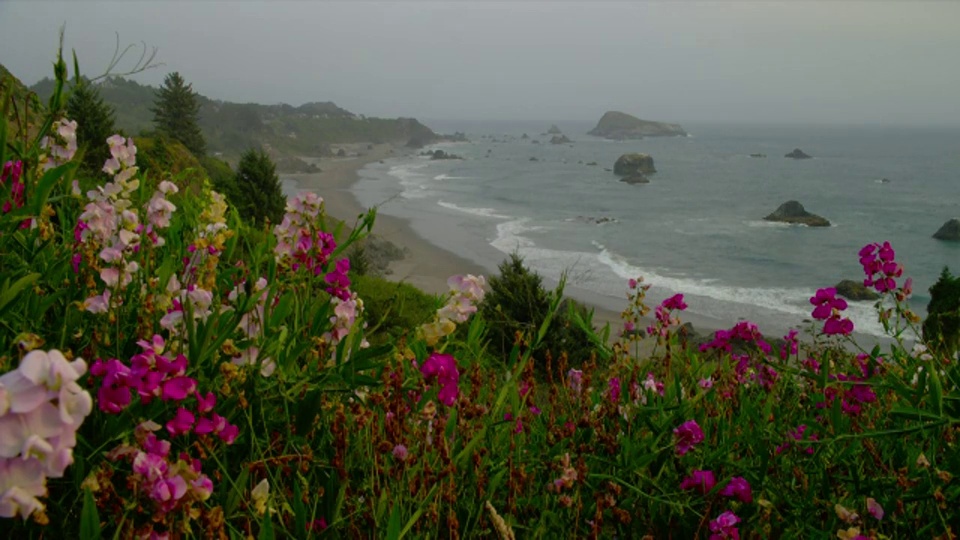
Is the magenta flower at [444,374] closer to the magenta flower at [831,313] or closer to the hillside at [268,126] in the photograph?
the magenta flower at [831,313]

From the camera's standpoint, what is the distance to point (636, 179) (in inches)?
2660

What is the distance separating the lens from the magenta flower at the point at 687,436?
189 centimetres

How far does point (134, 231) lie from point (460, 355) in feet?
3.68

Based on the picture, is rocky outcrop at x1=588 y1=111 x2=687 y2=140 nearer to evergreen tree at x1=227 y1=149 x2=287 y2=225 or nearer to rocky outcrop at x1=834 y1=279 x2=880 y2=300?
rocky outcrop at x1=834 y1=279 x2=880 y2=300

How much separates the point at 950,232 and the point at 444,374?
45744 millimetres

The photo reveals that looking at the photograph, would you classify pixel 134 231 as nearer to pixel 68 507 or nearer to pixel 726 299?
pixel 68 507

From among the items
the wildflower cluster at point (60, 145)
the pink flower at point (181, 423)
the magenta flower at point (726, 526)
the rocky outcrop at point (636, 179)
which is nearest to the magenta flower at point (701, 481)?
the magenta flower at point (726, 526)

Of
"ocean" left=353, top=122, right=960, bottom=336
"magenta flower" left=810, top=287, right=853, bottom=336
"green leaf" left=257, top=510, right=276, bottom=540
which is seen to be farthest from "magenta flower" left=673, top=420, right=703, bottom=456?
"ocean" left=353, top=122, right=960, bottom=336

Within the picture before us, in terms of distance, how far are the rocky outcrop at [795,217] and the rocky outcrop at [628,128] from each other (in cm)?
10971

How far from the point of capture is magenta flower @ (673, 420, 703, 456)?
6.22ft

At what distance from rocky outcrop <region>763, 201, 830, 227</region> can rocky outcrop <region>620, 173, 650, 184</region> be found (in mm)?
21027

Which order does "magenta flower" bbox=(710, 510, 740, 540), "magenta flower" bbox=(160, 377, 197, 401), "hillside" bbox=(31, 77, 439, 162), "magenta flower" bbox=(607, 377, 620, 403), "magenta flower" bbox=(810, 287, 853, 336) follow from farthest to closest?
"hillside" bbox=(31, 77, 439, 162) < "magenta flower" bbox=(810, 287, 853, 336) < "magenta flower" bbox=(607, 377, 620, 403) < "magenta flower" bbox=(710, 510, 740, 540) < "magenta flower" bbox=(160, 377, 197, 401)

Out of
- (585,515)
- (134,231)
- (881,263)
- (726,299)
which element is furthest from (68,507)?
(726,299)

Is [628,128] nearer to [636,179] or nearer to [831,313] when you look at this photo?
[636,179]
